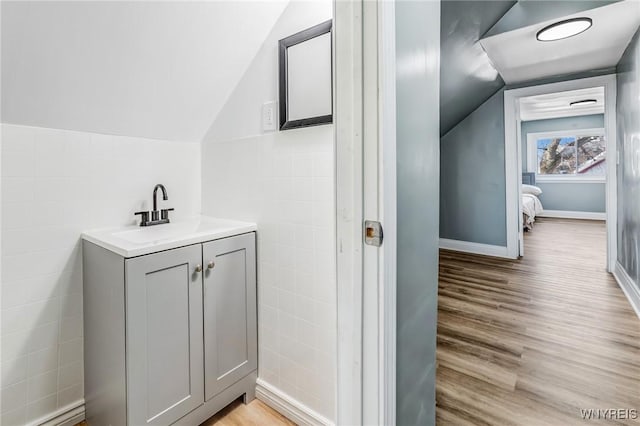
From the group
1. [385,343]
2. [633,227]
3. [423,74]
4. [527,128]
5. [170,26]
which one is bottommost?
[385,343]

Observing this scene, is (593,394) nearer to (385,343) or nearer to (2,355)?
(385,343)

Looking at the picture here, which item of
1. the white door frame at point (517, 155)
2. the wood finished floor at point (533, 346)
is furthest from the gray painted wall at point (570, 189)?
the wood finished floor at point (533, 346)

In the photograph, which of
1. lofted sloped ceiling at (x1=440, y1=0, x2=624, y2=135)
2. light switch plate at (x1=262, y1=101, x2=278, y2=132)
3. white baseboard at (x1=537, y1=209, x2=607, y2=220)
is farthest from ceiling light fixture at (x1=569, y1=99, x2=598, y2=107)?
light switch plate at (x1=262, y1=101, x2=278, y2=132)

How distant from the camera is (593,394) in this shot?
1.54 metres

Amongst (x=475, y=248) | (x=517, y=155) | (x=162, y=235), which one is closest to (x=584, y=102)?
(x=517, y=155)

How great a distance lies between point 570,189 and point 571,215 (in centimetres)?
59

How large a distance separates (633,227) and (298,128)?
9.63ft

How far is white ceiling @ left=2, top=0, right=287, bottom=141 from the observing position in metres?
1.13

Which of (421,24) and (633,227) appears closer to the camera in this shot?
(421,24)

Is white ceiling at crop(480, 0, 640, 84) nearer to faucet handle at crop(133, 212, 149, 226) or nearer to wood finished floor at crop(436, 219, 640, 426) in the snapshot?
wood finished floor at crop(436, 219, 640, 426)

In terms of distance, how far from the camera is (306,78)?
4.49ft

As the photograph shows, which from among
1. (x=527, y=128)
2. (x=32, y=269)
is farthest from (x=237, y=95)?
(x=527, y=128)

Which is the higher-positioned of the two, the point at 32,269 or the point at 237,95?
the point at 237,95

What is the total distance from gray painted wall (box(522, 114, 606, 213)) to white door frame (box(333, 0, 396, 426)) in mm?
8142
